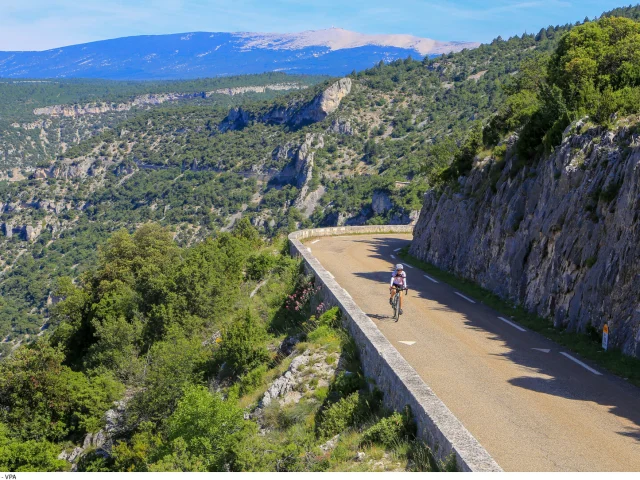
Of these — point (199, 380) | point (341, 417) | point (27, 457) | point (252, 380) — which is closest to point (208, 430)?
point (341, 417)

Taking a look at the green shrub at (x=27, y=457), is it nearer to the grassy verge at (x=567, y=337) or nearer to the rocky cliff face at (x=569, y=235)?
the grassy verge at (x=567, y=337)

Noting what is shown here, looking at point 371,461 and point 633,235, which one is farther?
point 633,235

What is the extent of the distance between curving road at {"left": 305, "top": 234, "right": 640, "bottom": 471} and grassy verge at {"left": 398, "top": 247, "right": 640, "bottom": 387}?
0.90ft

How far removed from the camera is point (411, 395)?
9711mm

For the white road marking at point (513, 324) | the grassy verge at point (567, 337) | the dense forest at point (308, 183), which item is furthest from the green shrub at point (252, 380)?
the dense forest at point (308, 183)

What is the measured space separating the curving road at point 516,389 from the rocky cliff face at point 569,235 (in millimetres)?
1147

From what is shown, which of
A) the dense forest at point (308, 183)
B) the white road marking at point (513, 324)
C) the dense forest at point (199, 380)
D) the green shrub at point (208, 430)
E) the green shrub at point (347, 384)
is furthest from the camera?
the dense forest at point (308, 183)

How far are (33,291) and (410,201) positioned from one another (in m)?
84.4

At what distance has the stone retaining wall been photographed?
25.6 ft

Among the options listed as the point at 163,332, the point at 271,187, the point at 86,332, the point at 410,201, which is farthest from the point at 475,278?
the point at 271,187

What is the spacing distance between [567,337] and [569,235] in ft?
9.87

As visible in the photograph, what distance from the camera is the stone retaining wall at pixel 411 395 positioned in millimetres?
7801

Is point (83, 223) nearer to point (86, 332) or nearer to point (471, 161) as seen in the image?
point (86, 332)

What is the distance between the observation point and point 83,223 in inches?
7165
